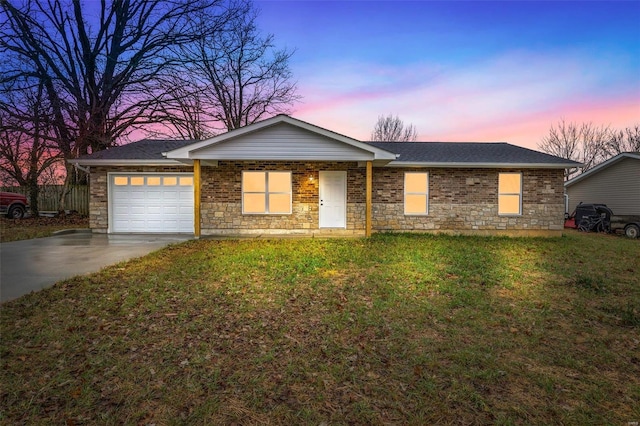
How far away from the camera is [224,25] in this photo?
22219 mm

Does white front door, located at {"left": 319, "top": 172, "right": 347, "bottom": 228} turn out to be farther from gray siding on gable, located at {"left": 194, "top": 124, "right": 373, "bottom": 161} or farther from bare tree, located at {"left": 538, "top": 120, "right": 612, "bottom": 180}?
bare tree, located at {"left": 538, "top": 120, "right": 612, "bottom": 180}

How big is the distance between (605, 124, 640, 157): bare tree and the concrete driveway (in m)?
39.9

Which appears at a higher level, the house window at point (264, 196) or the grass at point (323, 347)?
the house window at point (264, 196)

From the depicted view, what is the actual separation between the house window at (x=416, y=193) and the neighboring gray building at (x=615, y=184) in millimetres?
11856

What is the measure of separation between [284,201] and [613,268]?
1005 cm

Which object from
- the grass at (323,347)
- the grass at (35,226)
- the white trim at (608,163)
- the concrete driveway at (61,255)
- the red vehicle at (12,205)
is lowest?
the grass at (323,347)

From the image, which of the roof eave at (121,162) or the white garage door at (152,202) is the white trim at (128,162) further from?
the white garage door at (152,202)

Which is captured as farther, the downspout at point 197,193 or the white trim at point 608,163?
the white trim at point 608,163

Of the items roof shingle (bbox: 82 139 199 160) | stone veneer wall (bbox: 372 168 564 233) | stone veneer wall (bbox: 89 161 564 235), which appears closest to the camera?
roof shingle (bbox: 82 139 199 160)

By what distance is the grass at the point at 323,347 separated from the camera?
9.14ft

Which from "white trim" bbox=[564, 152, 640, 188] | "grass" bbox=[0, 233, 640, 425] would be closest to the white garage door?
"grass" bbox=[0, 233, 640, 425]

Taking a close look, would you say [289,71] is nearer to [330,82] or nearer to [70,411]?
[330,82]

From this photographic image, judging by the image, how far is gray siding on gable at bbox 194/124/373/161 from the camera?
11.5 metres

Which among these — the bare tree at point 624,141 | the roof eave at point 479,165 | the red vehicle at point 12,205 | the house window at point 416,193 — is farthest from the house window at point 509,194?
the bare tree at point 624,141
